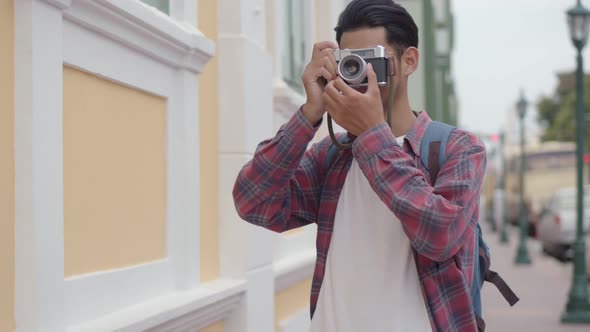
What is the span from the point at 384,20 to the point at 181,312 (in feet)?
5.24

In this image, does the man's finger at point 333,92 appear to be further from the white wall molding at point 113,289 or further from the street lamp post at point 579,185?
the street lamp post at point 579,185

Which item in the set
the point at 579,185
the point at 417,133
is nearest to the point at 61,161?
the point at 417,133

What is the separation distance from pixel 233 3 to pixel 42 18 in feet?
7.08

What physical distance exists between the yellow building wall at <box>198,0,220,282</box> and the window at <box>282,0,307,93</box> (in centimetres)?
213

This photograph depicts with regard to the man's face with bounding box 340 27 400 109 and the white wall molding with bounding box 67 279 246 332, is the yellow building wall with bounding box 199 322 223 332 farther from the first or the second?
the man's face with bounding box 340 27 400 109

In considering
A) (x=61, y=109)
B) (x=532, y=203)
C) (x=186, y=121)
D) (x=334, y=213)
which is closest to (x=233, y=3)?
(x=186, y=121)

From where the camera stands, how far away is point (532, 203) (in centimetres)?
3584

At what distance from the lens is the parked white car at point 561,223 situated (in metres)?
21.5

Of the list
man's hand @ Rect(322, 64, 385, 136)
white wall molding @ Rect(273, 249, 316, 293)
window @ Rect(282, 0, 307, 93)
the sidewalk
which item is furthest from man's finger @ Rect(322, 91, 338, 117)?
the sidewalk

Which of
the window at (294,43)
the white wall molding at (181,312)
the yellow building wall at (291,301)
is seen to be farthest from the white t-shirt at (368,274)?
the window at (294,43)

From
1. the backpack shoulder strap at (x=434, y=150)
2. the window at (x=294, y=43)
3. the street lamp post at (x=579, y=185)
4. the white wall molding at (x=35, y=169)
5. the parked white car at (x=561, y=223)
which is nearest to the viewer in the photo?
the backpack shoulder strap at (x=434, y=150)

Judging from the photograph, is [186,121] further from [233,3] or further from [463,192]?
[463,192]

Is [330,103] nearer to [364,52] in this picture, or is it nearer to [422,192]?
[364,52]

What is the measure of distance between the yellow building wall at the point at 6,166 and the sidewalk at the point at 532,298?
9.17 metres
